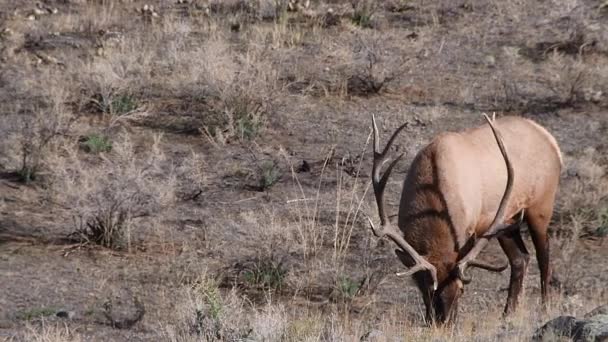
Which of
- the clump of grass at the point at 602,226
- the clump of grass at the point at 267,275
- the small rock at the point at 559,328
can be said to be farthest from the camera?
the clump of grass at the point at 602,226

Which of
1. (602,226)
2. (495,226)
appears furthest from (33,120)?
(495,226)

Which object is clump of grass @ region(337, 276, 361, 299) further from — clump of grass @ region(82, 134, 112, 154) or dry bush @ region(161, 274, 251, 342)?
clump of grass @ region(82, 134, 112, 154)

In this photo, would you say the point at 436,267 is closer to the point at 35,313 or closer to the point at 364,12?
the point at 35,313

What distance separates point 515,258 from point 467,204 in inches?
43.1

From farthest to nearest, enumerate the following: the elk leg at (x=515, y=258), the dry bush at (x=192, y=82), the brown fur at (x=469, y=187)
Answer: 1. the dry bush at (x=192, y=82)
2. the elk leg at (x=515, y=258)
3. the brown fur at (x=469, y=187)

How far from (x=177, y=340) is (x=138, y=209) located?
3.43m

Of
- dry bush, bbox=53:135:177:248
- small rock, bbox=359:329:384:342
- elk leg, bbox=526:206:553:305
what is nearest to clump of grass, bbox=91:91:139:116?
dry bush, bbox=53:135:177:248

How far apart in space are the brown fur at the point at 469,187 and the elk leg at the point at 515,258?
20mm

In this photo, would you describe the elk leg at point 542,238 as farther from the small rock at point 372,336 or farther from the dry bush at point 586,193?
the small rock at point 372,336

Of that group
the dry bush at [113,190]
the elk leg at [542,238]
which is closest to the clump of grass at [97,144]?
the dry bush at [113,190]

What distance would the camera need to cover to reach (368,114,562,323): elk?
30.3 ft

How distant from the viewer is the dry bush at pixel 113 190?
11469 millimetres

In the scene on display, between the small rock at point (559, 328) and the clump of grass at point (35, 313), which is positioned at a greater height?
the small rock at point (559, 328)

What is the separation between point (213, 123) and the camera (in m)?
14.5
